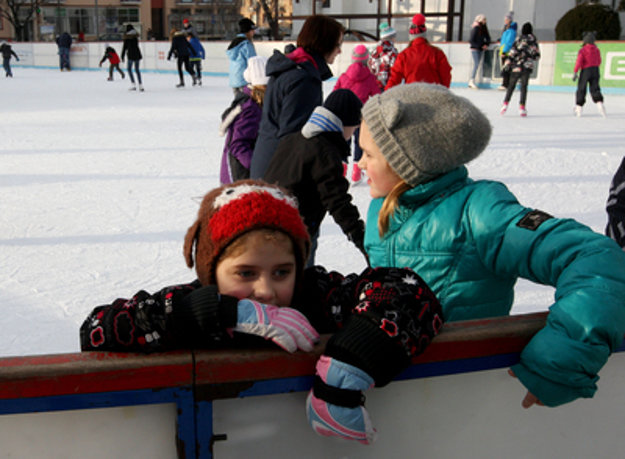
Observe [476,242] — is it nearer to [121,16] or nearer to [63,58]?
[63,58]

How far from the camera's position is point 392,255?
1453mm

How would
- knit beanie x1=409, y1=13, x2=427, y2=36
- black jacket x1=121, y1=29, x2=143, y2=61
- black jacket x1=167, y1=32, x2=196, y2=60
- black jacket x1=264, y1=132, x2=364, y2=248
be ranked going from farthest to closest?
black jacket x1=167, y1=32, x2=196, y2=60 → black jacket x1=121, y1=29, x2=143, y2=61 → knit beanie x1=409, y1=13, x2=427, y2=36 → black jacket x1=264, y1=132, x2=364, y2=248

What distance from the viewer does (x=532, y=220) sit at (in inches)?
45.8

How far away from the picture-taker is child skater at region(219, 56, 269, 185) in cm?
338

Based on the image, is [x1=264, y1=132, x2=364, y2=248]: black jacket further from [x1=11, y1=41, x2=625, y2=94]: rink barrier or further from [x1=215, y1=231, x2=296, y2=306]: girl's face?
[x1=11, y1=41, x2=625, y2=94]: rink barrier

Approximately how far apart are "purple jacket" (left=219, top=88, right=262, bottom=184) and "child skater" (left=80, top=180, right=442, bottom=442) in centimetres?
220

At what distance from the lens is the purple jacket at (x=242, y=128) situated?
3.37 m

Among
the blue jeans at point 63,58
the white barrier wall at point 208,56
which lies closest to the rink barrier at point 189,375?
the white barrier wall at point 208,56

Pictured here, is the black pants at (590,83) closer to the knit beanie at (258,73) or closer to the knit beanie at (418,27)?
the knit beanie at (418,27)

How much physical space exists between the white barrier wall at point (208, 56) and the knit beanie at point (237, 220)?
608 inches

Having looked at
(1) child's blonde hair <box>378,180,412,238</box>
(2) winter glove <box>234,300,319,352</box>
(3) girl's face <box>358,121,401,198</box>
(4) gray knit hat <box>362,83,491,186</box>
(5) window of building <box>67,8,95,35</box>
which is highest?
(5) window of building <box>67,8,95,35</box>

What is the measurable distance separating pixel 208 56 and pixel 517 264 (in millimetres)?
21200

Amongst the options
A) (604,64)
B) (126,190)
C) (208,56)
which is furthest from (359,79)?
(208,56)

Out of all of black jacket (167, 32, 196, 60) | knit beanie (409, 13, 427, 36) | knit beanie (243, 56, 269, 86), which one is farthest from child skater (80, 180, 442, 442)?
black jacket (167, 32, 196, 60)
